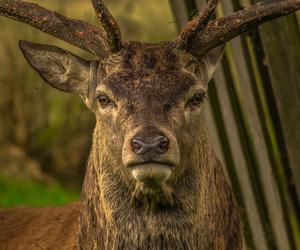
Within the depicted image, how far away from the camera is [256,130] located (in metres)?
9.56

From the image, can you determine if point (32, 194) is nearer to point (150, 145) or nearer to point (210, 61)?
point (210, 61)

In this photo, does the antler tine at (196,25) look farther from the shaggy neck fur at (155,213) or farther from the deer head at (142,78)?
the shaggy neck fur at (155,213)

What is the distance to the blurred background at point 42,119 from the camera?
16312mm

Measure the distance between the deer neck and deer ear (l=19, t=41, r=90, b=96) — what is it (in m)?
0.52

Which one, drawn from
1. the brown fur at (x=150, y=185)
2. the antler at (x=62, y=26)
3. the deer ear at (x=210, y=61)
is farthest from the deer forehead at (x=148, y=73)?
the deer ear at (x=210, y=61)

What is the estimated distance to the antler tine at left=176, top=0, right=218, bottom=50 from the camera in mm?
7355

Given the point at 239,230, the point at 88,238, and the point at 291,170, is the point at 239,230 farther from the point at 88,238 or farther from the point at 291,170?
the point at 291,170

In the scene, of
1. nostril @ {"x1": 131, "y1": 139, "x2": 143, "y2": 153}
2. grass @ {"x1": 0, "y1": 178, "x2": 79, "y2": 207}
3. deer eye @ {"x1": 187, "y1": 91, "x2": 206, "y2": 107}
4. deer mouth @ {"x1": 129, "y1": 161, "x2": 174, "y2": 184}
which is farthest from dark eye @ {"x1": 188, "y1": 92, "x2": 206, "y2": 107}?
grass @ {"x1": 0, "y1": 178, "x2": 79, "y2": 207}

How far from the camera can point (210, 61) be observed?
26.1 ft

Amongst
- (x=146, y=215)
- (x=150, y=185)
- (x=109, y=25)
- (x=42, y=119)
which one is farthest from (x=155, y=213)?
(x=42, y=119)

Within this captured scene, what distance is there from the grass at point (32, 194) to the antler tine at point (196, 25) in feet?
20.8

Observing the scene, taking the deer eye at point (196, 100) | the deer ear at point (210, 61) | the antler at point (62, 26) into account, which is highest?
the antler at point (62, 26)

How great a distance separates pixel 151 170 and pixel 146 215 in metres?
0.62

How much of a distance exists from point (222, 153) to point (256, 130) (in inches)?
17.5
